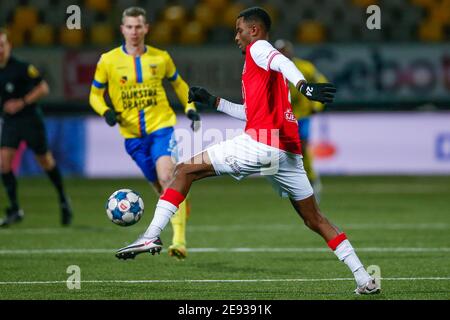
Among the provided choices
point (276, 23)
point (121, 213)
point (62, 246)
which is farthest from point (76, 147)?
point (121, 213)

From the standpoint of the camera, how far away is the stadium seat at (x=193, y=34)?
23.1m

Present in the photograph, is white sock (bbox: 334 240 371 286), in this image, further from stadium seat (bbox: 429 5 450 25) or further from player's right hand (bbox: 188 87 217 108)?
stadium seat (bbox: 429 5 450 25)

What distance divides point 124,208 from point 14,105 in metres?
5.19

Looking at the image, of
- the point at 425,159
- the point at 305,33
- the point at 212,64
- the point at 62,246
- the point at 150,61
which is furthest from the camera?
the point at 305,33

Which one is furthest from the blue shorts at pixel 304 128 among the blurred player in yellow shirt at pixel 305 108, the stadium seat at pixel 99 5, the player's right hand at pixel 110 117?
the stadium seat at pixel 99 5

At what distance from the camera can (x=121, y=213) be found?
8797 mm

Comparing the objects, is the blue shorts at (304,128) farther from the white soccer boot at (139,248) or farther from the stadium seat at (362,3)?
the stadium seat at (362,3)

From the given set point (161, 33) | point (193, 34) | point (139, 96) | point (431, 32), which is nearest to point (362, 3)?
point (431, 32)

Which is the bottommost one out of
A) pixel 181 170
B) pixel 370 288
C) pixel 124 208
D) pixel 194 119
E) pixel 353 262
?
pixel 370 288

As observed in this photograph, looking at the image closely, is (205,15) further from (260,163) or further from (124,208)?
(260,163)

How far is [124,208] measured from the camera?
8.80 meters

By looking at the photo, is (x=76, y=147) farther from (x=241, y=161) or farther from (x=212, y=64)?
(x=241, y=161)

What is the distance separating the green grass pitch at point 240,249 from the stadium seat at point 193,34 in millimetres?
5724
